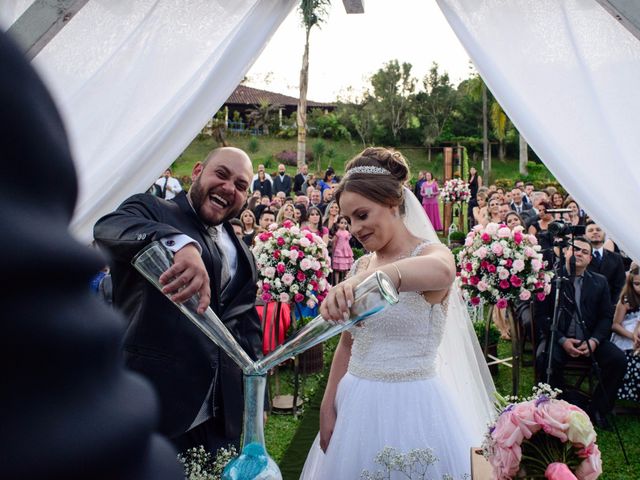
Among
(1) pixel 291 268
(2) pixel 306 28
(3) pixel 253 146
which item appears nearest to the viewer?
(1) pixel 291 268

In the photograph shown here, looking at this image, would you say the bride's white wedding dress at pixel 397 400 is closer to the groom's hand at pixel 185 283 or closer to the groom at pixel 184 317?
the groom at pixel 184 317

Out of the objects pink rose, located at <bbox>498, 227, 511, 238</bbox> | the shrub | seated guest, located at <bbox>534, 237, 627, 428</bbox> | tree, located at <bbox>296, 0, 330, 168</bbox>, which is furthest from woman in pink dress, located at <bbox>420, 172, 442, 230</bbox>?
the shrub

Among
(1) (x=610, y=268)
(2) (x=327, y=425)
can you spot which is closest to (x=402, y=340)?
(2) (x=327, y=425)

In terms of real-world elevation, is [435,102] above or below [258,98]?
below

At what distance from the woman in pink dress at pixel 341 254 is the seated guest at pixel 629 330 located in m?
5.91

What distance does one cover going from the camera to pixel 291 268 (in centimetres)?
591

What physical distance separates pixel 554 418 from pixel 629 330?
5.67 metres

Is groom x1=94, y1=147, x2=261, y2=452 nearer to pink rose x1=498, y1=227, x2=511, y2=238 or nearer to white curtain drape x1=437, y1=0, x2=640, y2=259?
white curtain drape x1=437, y1=0, x2=640, y2=259

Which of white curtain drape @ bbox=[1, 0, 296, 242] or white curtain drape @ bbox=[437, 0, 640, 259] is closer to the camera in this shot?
white curtain drape @ bbox=[437, 0, 640, 259]

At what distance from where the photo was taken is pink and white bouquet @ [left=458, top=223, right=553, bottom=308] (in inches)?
245

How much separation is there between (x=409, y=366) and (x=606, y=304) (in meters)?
4.50

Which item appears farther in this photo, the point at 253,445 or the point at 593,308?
the point at 593,308

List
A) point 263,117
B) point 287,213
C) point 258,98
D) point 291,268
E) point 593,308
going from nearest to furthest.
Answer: point 291,268 → point 593,308 → point 287,213 → point 263,117 → point 258,98

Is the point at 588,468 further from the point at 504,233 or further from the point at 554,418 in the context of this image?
the point at 504,233
